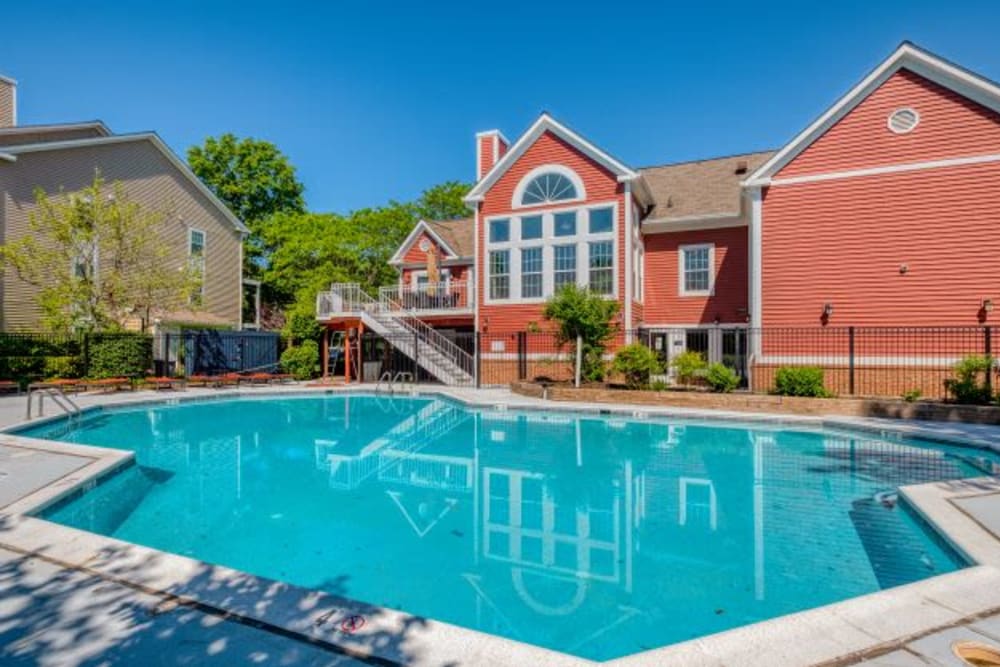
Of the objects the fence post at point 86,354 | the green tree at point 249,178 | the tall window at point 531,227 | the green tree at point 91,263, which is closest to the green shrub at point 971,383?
the tall window at point 531,227

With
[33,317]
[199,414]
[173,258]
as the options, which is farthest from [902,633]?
[173,258]

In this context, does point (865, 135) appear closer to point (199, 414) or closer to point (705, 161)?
point (705, 161)

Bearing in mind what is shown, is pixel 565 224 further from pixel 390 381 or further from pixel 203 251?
pixel 203 251

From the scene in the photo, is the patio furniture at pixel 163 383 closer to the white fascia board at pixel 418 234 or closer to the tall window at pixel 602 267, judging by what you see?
the white fascia board at pixel 418 234

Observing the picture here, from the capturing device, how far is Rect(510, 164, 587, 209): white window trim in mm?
19125

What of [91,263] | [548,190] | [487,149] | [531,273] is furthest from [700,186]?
[91,263]

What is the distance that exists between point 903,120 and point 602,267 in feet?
29.8

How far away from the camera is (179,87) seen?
1766 centimetres

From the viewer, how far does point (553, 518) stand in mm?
6098

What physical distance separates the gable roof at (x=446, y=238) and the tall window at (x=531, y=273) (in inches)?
186

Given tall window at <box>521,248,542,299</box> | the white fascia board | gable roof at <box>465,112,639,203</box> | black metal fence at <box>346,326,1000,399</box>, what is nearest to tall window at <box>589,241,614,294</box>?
black metal fence at <box>346,326,1000,399</box>

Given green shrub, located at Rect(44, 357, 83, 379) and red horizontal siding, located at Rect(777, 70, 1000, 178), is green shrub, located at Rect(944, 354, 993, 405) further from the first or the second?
green shrub, located at Rect(44, 357, 83, 379)

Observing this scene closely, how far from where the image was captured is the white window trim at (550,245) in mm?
18453

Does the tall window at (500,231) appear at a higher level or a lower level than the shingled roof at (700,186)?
lower
